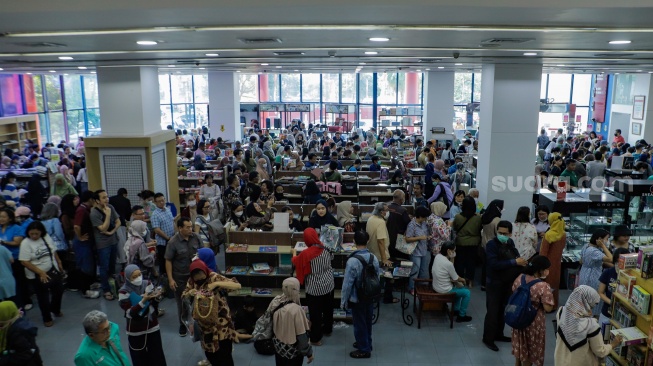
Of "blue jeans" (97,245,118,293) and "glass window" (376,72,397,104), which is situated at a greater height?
"glass window" (376,72,397,104)

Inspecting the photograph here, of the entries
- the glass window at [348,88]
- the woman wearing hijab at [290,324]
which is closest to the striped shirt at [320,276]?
the woman wearing hijab at [290,324]

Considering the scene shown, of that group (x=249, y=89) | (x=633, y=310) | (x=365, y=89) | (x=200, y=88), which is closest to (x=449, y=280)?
(x=633, y=310)

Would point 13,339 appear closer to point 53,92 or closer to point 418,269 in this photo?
point 418,269

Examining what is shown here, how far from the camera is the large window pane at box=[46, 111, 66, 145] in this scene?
2600 cm

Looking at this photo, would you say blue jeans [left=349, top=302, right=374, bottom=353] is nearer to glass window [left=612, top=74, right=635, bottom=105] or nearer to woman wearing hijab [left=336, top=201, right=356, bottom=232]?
woman wearing hijab [left=336, top=201, right=356, bottom=232]

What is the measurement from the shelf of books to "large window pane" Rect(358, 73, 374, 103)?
25564mm

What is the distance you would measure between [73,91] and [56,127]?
7.59 feet

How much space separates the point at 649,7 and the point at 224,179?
10.9 meters

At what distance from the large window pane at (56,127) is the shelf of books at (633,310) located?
87.2 ft

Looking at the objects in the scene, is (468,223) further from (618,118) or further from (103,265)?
(618,118)

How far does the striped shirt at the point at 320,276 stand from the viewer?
21.6ft

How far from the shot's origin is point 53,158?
17.5 m

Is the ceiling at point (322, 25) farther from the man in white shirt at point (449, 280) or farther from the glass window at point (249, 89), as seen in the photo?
the glass window at point (249, 89)

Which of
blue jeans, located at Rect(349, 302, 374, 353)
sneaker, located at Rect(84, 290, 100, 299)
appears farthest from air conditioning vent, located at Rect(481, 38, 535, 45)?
sneaker, located at Rect(84, 290, 100, 299)
